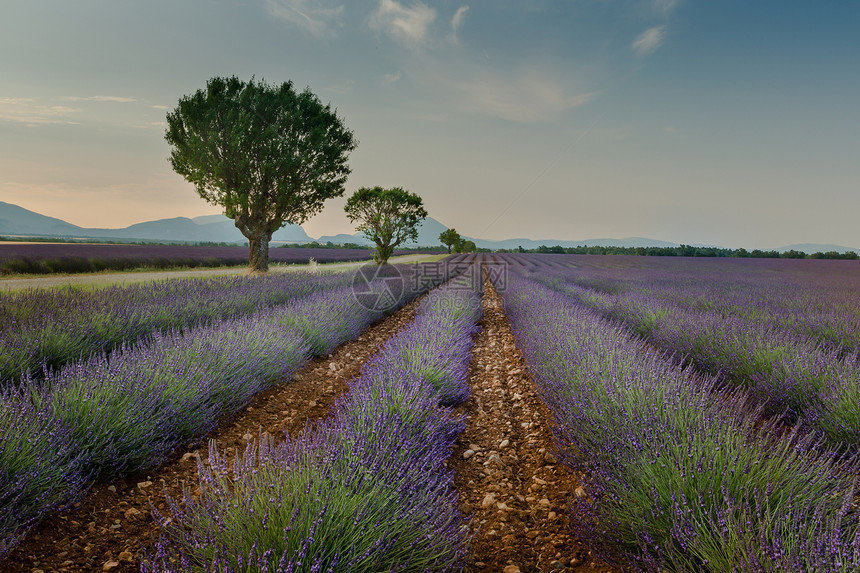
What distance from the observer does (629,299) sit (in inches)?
311

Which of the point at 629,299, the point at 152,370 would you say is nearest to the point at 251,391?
the point at 152,370

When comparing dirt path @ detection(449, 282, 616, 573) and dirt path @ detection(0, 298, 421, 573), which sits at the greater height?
dirt path @ detection(0, 298, 421, 573)

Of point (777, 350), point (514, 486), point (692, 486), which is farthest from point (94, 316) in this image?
point (777, 350)

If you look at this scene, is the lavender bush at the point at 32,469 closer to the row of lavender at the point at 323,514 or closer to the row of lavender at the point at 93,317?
the row of lavender at the point at 323,514

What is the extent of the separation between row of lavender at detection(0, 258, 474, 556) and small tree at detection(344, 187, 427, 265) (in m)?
21.3

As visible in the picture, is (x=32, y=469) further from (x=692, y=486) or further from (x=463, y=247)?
(x=463, y=247)

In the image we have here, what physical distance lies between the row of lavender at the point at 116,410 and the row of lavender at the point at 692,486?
2.57m

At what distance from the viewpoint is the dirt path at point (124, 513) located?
1.66 m

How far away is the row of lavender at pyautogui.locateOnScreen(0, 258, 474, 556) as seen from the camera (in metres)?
1.80

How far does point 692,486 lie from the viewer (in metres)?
1.61

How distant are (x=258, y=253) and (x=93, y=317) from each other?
1105 centimetres

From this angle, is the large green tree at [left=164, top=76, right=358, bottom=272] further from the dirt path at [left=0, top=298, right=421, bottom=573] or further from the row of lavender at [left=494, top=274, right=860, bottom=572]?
the row of lavender at [left=494, top=274, right=860, bottom=572]

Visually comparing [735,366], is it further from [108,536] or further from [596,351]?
Result: [108,536]

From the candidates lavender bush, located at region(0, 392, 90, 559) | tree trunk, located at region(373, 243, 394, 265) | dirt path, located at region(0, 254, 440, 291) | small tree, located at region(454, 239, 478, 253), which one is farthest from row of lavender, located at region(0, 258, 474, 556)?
small tree, located at region(454, 239, 478, 253)
